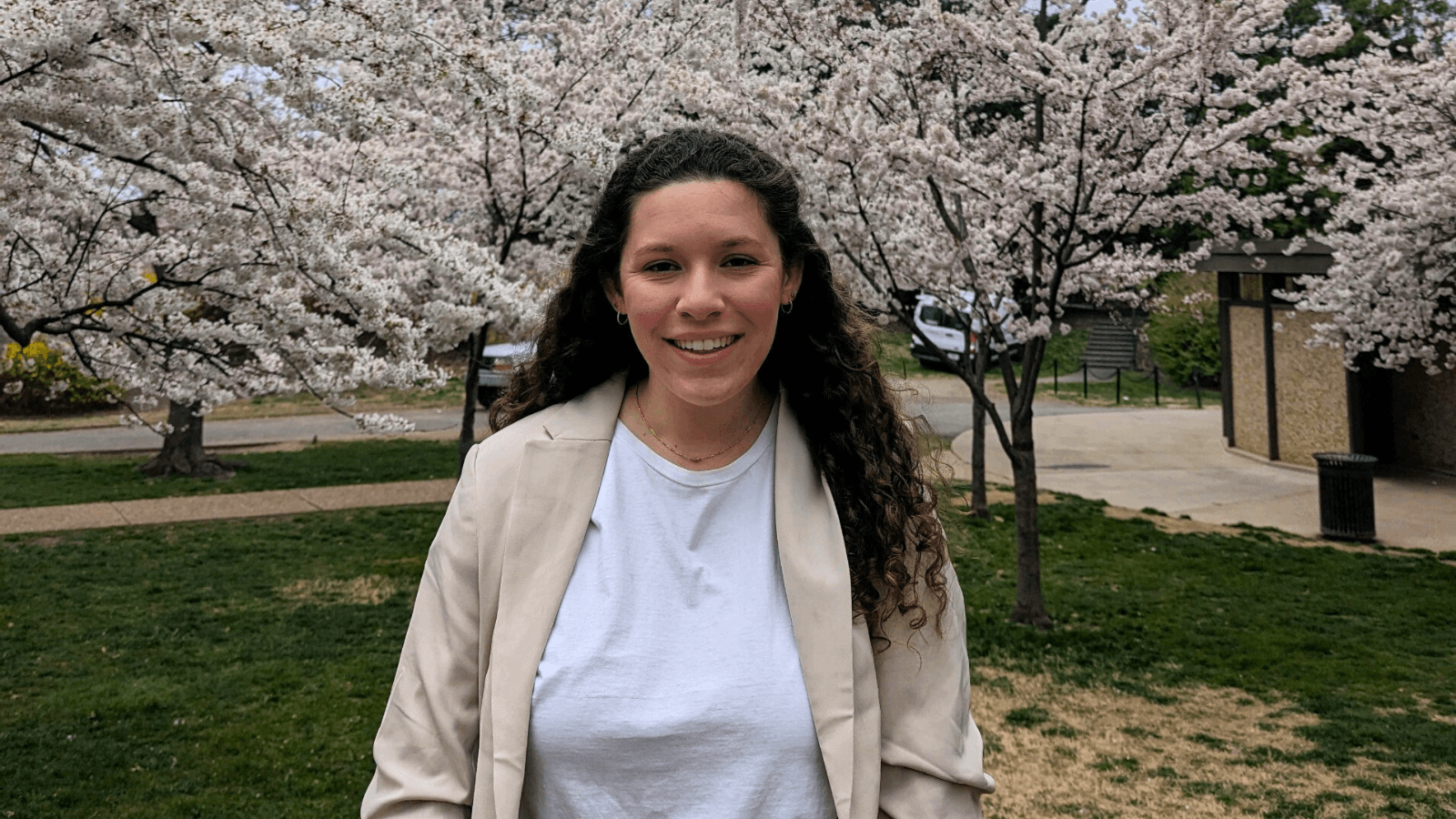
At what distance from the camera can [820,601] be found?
169cm

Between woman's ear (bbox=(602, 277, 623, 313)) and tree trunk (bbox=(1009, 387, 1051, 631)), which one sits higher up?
woman's ear (bbox=(602, 277, 623, 313))

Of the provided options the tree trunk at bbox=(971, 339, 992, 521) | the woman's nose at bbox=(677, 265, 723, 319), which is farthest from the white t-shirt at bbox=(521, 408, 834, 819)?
the tree trunk at bbox=(971, 339, 992, 521)

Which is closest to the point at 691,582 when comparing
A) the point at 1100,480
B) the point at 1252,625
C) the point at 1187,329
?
the point at 1252,625

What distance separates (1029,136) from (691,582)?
8.17m

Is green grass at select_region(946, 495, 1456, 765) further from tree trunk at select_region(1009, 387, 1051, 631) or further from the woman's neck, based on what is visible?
the woman's neck

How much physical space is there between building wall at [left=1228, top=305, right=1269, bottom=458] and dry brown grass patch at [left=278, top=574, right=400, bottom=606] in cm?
1143

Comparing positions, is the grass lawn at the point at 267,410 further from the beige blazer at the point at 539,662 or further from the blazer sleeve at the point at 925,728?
the blazer sleeve at the point at 925,728

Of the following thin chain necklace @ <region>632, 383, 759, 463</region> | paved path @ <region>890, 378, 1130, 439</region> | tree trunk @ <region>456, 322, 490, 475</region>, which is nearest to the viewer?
thin chain necklace @ <region>632, 383, 759, 463</region>

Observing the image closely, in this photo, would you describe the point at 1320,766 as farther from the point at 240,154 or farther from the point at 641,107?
the point at 641,107

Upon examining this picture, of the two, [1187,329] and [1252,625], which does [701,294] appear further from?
[1187,329]

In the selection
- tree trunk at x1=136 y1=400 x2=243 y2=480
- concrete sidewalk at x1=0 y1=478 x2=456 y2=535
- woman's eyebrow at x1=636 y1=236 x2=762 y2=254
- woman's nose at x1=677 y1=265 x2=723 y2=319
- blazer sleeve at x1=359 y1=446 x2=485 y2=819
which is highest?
woman's eyebrow at x1=636 y1=236 x2=762 y2=254

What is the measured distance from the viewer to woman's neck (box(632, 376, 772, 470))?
6.03 feet

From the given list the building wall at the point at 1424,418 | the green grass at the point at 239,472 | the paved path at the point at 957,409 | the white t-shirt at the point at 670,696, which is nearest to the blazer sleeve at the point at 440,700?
the white t-shirt at the point at 670,696

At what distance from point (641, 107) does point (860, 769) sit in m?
9.99
